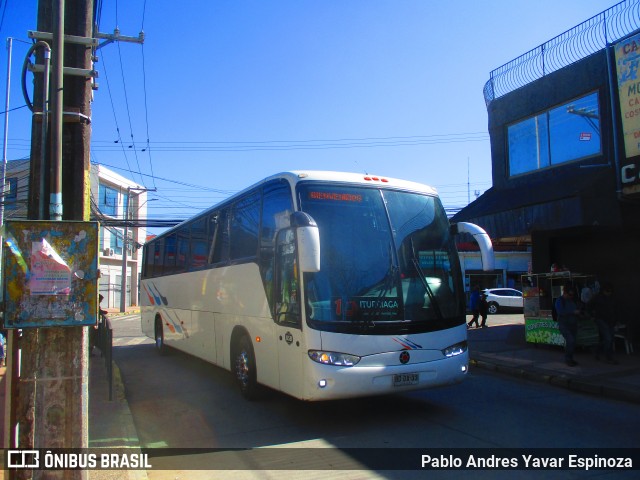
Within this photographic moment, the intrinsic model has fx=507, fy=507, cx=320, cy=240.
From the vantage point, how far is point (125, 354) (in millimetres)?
14453

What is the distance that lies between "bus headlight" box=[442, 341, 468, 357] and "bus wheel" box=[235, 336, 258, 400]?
115 inches

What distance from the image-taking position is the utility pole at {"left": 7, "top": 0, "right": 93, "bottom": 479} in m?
4.00

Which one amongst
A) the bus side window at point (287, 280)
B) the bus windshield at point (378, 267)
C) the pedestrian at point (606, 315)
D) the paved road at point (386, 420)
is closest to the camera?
the paved road at point (386, 420)

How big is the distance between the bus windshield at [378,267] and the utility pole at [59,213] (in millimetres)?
2807

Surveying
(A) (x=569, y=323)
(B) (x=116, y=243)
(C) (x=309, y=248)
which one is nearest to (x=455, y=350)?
(C) (x=309, y=248)

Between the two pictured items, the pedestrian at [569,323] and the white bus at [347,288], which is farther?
the pedestrian at [569,323]

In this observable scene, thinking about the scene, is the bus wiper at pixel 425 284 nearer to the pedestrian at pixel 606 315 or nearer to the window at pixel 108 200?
the pedestrian at pixel 606 315

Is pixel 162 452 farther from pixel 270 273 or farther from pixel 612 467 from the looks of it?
pixel 612 467

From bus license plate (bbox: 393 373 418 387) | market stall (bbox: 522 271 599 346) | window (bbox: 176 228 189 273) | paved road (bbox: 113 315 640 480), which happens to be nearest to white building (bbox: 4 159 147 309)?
window (bbox: 176 228 189 273)

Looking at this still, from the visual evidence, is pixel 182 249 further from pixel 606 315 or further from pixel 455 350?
pixel 606 315

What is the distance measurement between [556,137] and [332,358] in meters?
10.2

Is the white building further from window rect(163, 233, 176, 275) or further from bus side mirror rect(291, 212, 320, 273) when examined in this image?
bus side mirror rect(291, 212, 320, 273)

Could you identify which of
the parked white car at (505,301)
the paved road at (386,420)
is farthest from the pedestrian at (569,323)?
the parked white car at (505,301)

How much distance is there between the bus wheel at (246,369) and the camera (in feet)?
25.9
